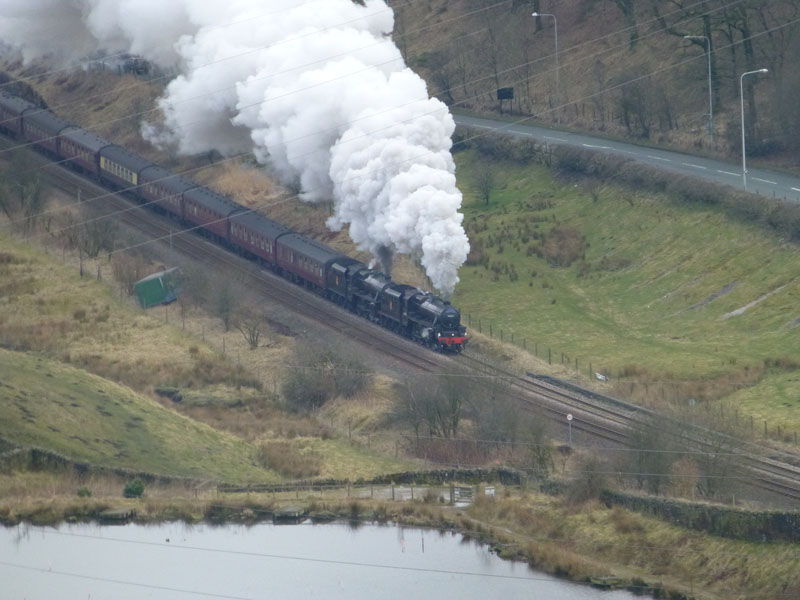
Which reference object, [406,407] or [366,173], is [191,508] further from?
[366,173]

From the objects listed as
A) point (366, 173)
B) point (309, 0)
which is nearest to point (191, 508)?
point (366, 173)

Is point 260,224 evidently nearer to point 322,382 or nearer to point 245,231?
point 245,231

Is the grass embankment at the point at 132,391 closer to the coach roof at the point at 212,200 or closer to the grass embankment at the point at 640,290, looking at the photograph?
the coach roof at the point at 212,200

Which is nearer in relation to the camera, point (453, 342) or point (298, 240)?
point (453, 342)

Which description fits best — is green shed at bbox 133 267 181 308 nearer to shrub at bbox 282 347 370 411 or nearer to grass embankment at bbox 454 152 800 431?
shrub at bbox 282 347 370 411

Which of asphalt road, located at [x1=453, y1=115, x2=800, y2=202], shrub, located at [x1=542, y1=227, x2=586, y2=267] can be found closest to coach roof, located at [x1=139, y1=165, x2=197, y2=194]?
shrub, located at [x1=542, y1=227, x2=586, y2=267]

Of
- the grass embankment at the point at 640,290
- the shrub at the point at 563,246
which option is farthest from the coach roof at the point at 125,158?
the shrub at the point at 563,246
